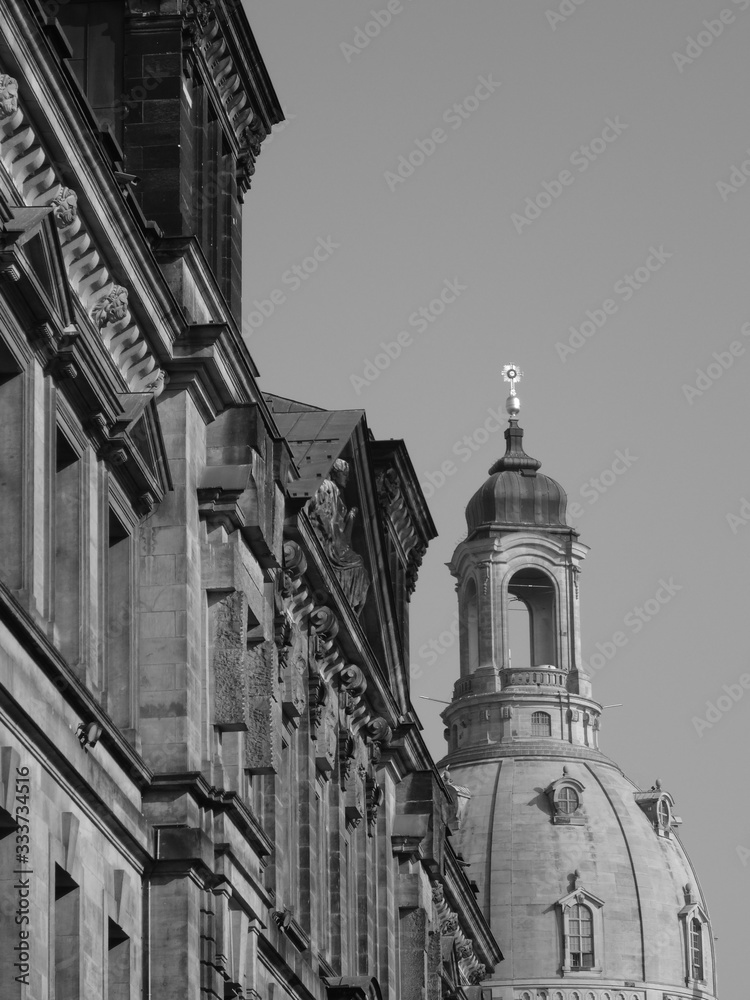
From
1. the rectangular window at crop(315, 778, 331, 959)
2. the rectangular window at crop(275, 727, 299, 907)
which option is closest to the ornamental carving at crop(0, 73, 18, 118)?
the rectangular window at crop(275, 727, 299, 907)

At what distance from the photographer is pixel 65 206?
32.3 metres

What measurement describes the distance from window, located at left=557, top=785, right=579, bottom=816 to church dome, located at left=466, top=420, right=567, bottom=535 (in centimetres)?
1372

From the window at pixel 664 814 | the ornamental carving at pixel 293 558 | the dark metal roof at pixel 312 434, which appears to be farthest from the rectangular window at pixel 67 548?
the window at pixel 664 814

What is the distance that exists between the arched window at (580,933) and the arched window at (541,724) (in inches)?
354

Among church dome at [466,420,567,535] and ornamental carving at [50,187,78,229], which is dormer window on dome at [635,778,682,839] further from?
ornamental carving at [50,187,78,229]

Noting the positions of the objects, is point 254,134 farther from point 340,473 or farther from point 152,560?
point 152,560

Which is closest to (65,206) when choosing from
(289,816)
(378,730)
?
(289,816)

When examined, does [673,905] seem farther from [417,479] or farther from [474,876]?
[417,479]

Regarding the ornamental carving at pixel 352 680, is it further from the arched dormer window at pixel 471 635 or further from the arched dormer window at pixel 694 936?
the arched dormer window at pixel 694 936

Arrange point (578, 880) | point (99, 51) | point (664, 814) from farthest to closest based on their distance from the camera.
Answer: point (664, 814) < point (578, 880) < point (99, 51)

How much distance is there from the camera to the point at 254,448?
37.7 metres

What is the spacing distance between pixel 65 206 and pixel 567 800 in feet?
371

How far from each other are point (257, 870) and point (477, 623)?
4280 inches

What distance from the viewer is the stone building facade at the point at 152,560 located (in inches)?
1195
